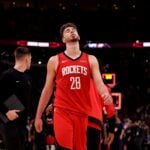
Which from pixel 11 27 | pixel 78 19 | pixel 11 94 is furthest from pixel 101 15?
pixel 11 94

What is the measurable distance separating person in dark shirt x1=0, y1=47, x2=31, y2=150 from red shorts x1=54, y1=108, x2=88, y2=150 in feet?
2.54

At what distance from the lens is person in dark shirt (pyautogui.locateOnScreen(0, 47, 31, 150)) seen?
5480mm

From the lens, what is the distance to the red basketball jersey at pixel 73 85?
4.86 meters

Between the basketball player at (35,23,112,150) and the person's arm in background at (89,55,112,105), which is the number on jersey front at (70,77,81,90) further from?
the person's arm in background at (89,55,112,105)

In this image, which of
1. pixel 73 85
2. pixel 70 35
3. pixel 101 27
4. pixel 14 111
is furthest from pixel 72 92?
pixel 101 27

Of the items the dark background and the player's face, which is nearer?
the player's face

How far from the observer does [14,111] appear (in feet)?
18.0

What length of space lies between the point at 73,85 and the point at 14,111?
936mm

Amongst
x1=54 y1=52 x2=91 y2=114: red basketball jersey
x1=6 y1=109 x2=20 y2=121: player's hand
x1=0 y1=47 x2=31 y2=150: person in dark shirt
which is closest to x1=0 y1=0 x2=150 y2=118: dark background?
x1=0 y1=47 x2=31 y2=150: person in dark shirt

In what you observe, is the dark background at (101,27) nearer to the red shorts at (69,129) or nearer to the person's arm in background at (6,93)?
the person's arm in background at (6,93)

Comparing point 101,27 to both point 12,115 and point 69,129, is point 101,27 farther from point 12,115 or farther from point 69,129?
point 69,129

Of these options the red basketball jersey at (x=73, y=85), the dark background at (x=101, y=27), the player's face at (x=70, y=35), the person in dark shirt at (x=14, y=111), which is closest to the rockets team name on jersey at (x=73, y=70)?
the red basketball jersey at (x=73, y=85)

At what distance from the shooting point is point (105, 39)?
79.0 feet

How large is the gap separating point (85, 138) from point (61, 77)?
0.63 m
